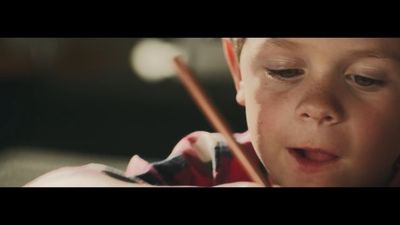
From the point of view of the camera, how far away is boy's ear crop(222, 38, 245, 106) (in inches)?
70.1

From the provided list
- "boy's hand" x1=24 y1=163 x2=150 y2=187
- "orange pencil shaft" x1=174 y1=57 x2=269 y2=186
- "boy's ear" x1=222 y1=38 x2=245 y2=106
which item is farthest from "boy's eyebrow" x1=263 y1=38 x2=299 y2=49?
"boy's hand" x1=24 y1=163 x2=150 y2=187

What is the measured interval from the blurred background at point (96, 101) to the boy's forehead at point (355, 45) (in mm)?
239

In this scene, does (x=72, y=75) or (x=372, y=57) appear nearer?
(x=372, y=57)

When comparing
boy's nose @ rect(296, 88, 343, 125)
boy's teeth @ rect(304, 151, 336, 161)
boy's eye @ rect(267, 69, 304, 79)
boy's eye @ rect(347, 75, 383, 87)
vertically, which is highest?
boy's eye @ rect(267, 69, 304, 79)

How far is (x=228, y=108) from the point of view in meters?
1.77

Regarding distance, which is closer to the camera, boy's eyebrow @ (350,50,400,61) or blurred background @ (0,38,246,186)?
boy's eyebrow @ (350,50,400,61)

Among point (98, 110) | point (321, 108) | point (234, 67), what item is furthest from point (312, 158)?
point (98, 110)

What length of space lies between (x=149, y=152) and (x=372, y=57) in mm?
758

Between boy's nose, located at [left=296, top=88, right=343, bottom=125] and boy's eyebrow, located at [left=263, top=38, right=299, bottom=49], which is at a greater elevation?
boy's eyebrow, located at [left=263, top=38, right=299, bottom=49]

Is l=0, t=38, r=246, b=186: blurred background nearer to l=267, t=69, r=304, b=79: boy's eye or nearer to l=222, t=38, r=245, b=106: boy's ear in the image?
l=222, t=38, r=245, b=106: boy's ear

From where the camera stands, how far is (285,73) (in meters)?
1.73
